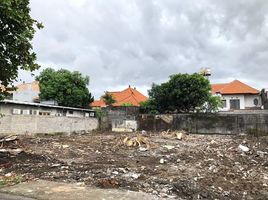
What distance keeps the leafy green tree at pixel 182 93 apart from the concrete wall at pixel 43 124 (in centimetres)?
626

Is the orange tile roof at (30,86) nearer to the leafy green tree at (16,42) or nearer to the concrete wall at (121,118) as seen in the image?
the concrete wall at (121,118)

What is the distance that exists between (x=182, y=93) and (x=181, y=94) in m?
0.13

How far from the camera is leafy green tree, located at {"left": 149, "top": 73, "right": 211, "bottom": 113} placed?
25.8 m

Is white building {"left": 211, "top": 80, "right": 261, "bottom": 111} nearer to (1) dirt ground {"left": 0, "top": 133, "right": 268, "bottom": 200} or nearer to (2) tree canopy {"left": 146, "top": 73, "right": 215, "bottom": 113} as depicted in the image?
(2) tree canopy {"left": 146, "top": 73, "right": 215, "bottom": 113}

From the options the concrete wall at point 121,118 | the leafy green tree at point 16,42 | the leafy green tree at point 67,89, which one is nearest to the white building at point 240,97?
the concrete wall at point 121,118

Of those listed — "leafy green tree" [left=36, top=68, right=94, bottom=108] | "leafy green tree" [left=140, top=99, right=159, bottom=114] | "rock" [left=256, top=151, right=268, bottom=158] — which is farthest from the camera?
"leafy green tree" [left=36, top=68, right=94, bottom=108]

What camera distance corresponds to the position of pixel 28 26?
9312 mm

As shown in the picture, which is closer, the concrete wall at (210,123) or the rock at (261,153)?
the rock at (261,153)

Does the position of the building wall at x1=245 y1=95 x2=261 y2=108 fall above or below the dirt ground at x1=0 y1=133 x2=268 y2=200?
above

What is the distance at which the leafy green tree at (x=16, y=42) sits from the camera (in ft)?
29.4

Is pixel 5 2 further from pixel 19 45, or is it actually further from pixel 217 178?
pixel 217 178

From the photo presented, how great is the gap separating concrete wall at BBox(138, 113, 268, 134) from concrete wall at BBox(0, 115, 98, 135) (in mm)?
4844

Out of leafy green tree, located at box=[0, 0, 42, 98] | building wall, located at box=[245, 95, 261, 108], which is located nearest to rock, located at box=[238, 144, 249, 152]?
leafy green tree, located at box=[0, 0, 42, 98]

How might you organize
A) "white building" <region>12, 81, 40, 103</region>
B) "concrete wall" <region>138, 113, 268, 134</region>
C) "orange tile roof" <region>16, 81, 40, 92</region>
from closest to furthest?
"concrete wall" <region>138, 113, 268, 134</region> → "white building" <region>12, 81, 40, 103</region> → "orange tile roof" <region>16, 81, 40, 92</region>
